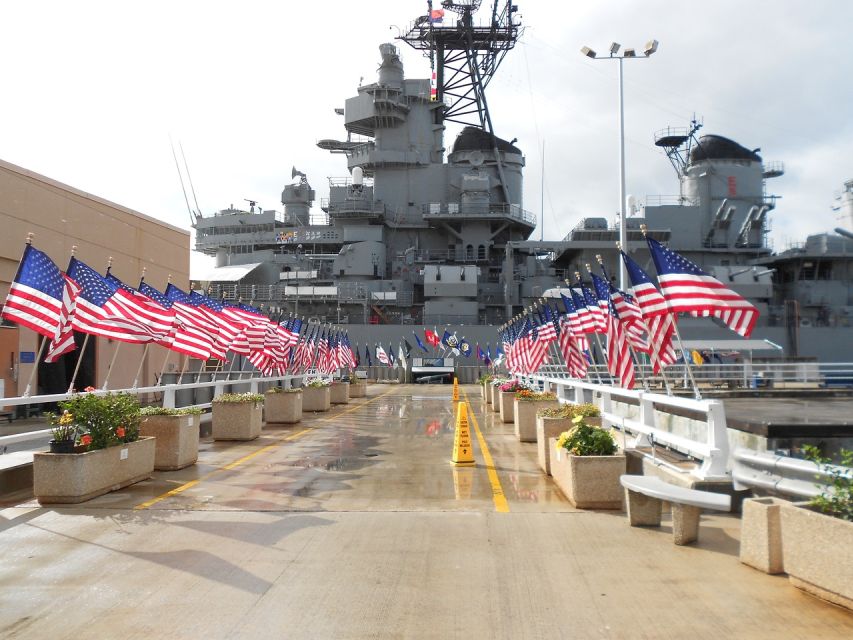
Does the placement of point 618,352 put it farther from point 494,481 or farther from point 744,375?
point 744,375

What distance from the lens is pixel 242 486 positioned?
28.6 feet

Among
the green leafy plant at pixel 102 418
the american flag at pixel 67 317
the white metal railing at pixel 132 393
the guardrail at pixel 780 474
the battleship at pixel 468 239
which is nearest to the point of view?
the guardrail at pixel 780 474

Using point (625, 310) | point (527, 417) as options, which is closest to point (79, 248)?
point (527, 417)

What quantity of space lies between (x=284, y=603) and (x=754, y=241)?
58752 mm

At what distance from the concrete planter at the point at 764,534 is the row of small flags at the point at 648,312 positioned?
362cm

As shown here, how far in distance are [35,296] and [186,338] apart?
4594 millimetres

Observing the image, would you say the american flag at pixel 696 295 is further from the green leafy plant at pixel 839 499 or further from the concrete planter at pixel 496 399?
the concrete planter at pixel 496 399

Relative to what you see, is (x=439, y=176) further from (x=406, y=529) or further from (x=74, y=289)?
(x=406, y=529)

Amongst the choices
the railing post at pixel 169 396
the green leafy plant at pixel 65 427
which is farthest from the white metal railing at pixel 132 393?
the green leafy plant at pixel 65 427

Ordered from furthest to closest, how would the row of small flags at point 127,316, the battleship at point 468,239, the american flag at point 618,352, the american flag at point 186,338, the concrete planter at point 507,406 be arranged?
1. the battleship at point 468,239
2. the concrete planter at point 507,406
3. the american flag at point 186,338
4. the american flag at point 618,352
5. the row of small flags at point 127,316

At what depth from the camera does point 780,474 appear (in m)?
6.12

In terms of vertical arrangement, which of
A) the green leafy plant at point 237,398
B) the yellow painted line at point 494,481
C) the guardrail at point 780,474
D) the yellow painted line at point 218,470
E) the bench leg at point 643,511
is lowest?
the yellow painted line at point 218,470

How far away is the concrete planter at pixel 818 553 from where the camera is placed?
4203mm

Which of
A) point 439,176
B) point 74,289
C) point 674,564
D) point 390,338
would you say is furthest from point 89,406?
point 439,176
